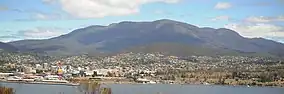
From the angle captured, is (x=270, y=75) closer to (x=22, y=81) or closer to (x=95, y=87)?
(x=22, y=81)

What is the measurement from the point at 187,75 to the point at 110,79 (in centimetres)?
3045

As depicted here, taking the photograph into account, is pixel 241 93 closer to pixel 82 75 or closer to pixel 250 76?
pixel 250 76

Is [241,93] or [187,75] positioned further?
[187,75]

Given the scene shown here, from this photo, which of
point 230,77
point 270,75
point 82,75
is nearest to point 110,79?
point 82,75

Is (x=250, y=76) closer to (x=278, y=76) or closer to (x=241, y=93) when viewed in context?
(x=278, y=76)

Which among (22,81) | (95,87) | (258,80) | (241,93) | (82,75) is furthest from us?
(82,75)

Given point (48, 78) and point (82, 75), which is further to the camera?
point (82, 75)

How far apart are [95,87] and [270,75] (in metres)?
143

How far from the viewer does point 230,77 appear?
615ft

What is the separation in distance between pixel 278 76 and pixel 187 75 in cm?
3252

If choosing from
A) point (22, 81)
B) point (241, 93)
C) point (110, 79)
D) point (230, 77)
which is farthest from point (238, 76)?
point (22, 81)

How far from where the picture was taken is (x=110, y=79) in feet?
599

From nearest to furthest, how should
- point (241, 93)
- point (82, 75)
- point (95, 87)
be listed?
point (95, 87)
point (241, 93)
point (82, 75)

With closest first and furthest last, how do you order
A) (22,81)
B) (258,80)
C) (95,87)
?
(95,87), (22,81), (258,80)
